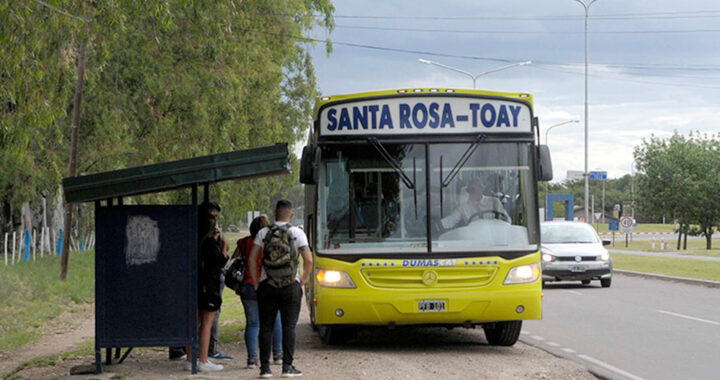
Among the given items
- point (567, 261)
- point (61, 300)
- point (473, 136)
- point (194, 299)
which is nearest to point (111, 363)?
point (194, 299)

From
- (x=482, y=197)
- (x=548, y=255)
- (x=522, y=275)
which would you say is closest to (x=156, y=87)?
(x=548, y=255)

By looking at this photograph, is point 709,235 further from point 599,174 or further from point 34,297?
point 34,297

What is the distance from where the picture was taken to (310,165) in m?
11.5

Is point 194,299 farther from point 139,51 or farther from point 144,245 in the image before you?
point 139,51

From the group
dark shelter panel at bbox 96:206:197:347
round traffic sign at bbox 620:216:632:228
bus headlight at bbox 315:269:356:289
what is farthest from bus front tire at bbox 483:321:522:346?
round traffic sign at bbox 620:216:632:228

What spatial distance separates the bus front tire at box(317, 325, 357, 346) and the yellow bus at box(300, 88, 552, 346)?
68cm

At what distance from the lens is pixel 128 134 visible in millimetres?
24797

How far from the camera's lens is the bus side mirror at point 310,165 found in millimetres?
11422

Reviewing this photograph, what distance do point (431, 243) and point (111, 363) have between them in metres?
3.81

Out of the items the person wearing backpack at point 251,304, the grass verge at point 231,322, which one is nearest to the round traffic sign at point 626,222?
the grass verge at point 231,322

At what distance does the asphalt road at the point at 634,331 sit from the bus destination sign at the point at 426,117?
2.88 meters

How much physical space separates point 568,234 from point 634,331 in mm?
11046

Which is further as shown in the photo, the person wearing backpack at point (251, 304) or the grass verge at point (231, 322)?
the grass verge at point (231, 322)

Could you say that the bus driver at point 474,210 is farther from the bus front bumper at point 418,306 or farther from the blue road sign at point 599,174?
the blue road sign at point 599,174
